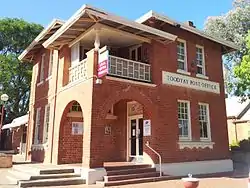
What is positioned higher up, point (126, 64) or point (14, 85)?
point (14, 85)

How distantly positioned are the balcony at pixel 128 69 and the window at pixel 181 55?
2.48 metres

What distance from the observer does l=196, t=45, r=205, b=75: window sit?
685 inches

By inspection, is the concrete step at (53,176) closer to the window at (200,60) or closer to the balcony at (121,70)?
the balcony at (121,70)

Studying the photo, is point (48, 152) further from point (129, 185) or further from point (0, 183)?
point (129, 185)

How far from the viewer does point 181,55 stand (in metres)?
16.6

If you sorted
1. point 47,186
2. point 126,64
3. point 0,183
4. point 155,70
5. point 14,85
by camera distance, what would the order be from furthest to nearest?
point 14,85, point 155,70, point 126,64, point 0,183, point 47,186

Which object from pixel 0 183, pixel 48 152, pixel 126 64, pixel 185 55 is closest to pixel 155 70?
pixel 126 64

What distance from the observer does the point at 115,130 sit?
643 inches

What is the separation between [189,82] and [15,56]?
26.0 meters

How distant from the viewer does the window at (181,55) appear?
54.0ft

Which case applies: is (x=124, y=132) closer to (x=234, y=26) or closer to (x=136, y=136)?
(x=136, y=136)

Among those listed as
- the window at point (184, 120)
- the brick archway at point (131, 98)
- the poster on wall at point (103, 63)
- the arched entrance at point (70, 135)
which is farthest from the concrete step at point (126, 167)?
the poster on wall at point (103, 63)

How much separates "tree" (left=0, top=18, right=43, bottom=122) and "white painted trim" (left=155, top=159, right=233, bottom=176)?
2584 cm

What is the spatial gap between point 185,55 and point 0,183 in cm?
1153
